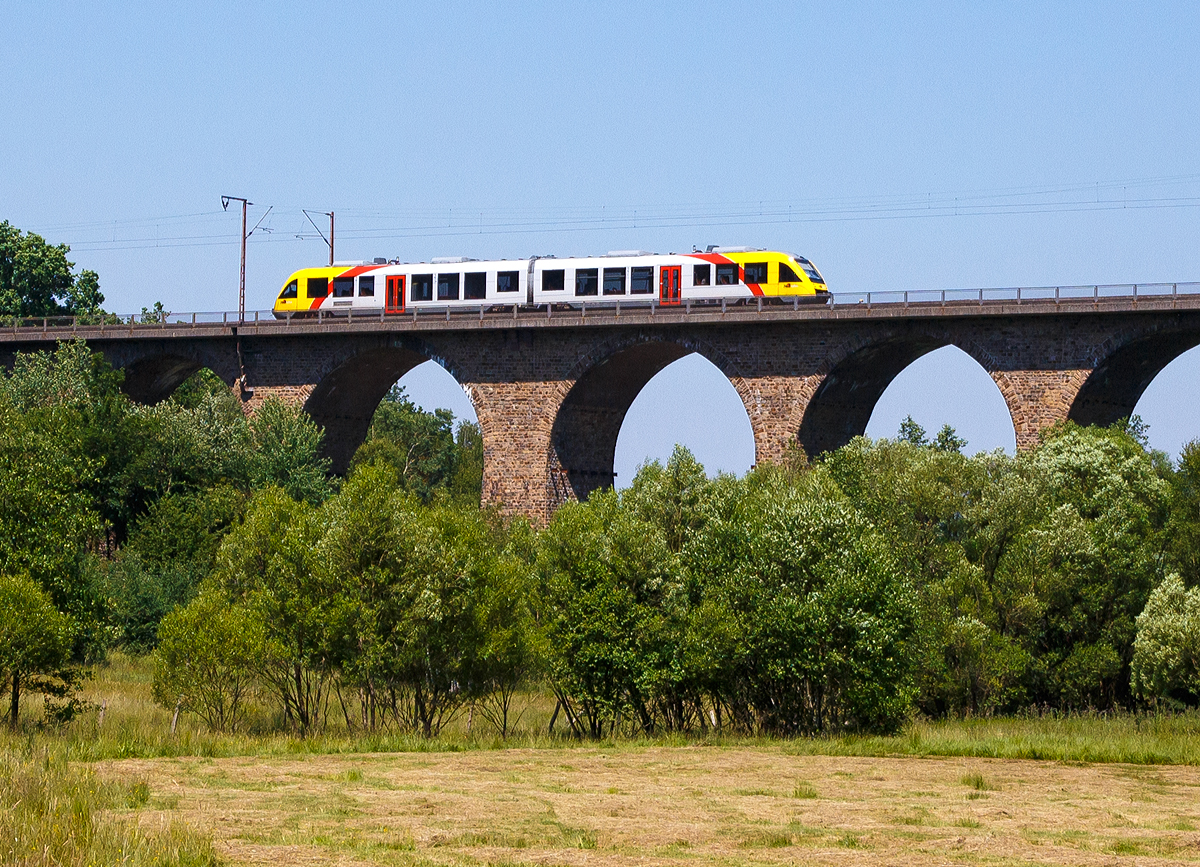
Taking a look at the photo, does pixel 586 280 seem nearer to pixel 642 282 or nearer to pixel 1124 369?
pixel 642 282

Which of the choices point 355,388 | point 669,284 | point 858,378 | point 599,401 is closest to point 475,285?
point 599,401

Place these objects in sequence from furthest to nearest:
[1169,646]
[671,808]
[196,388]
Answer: [196,388], [1169,646], [671,808]

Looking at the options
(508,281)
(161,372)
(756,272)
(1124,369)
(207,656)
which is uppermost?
(508,281)

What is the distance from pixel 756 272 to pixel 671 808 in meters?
35.7

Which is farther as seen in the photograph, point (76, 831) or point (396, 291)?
point (396, 291)

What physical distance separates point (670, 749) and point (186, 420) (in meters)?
30.7

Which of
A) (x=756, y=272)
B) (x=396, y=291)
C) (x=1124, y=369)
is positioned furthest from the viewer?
(x=396, y=291)

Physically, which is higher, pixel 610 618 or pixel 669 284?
pixel 669 284

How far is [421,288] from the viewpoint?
206ft

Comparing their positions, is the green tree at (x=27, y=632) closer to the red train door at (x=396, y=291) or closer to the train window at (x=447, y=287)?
the train window at (x=447, y=287)

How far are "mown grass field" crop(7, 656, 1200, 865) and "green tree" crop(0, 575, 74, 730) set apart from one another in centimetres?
137

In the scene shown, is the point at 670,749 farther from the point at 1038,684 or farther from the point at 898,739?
the point at 1038,684

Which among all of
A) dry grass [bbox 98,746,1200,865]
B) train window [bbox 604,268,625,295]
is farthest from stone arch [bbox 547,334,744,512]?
dry grass [bbox 98,746,1200,865]

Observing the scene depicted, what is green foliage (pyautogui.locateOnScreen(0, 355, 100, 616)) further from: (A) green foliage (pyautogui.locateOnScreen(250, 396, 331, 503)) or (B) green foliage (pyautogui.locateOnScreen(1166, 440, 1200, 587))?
(B) green foliage (pyautogui.locateOnScreen(1166, 440, 1200, 587))
